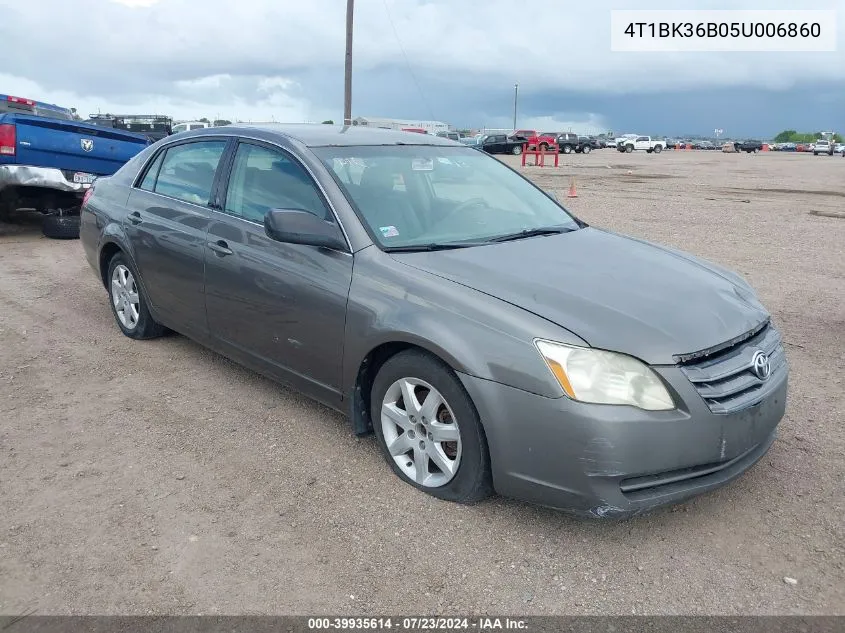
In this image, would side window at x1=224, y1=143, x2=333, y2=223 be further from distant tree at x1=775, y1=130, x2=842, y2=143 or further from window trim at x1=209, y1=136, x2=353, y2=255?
distant tree at x1=775, y1=130, x2=842, y2=143

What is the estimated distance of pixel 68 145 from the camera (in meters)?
9.62

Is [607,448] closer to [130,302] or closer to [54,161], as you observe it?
[130,302]

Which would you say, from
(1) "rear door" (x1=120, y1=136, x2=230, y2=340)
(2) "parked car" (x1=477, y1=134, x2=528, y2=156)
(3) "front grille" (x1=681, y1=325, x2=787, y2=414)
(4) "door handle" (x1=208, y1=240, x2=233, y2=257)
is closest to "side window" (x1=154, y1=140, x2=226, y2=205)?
(1) "rear door" (x1=120, y1=136, x2=230, y2=340)

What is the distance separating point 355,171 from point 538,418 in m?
1.83

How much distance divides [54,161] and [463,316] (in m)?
8.28

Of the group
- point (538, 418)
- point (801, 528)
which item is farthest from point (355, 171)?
point (801, 528)

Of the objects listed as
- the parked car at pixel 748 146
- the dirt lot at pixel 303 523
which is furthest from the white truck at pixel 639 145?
the dirt lot at pixel 303 523

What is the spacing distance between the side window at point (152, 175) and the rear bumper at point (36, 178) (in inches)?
191

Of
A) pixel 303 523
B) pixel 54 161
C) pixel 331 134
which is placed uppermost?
pixel 54 161

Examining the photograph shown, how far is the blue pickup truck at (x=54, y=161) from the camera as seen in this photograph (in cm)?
916

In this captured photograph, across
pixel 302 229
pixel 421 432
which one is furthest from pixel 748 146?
pixel 421 432

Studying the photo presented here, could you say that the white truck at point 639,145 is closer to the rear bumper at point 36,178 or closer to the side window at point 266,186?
the rear bumper at point 36,178

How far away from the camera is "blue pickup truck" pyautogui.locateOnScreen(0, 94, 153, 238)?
916 cm


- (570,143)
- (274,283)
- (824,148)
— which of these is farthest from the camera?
(824,148)
